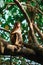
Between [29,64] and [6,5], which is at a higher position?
[6,5]

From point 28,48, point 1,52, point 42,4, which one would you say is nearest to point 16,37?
point 28,48

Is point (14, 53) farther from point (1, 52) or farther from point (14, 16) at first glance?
point (14, 16)

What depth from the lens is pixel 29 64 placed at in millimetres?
8242

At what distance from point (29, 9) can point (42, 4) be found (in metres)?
1.22

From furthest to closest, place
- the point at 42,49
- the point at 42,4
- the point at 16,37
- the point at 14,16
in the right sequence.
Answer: the point at 14,16
the point at 42,4
the point at 16,37
the point at 42,49

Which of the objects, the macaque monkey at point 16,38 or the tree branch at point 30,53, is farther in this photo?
the macaque monkey at point 16,38

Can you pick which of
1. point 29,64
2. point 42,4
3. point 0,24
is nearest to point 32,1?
point 42,4

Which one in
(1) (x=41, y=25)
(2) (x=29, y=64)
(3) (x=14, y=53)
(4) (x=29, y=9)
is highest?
(4) (x=29, y=9)

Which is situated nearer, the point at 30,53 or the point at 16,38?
the point at 30,53

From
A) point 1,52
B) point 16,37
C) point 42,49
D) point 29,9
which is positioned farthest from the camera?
point 29,9

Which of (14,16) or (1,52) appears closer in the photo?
(1,52)

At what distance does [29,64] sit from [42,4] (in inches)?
77.5

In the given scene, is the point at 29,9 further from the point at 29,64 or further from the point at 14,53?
the point at 29,64

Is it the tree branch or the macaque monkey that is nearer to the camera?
the tree branch
